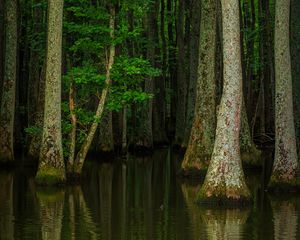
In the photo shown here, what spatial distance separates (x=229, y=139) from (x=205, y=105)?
20.8ft

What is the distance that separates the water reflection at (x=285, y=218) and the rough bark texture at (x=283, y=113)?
104 cm

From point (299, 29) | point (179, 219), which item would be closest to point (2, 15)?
point (299, 29)

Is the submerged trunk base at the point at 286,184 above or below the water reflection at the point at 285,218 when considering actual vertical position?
above

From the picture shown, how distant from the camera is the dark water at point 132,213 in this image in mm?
12320

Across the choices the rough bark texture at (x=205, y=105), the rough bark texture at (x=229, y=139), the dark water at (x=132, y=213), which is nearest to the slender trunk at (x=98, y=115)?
the dark water at (x=132, y=213)

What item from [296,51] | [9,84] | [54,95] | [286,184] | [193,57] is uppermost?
[193,57]

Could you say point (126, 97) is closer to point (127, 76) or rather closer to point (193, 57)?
point (127, 76)

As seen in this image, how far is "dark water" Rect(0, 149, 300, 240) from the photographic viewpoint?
12.3 metres

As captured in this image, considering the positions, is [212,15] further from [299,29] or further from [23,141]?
[23,141]

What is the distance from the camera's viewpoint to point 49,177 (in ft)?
63.3

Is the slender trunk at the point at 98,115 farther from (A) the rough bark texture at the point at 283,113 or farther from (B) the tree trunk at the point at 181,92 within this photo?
(B) the tree trunk at the point at 181,92

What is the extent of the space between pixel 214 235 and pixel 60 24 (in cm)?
944

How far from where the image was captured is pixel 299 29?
2423 cm

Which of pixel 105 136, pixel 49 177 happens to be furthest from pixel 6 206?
pixel 105 136
